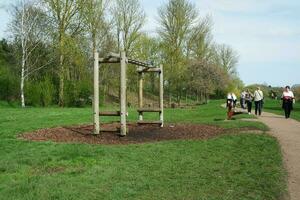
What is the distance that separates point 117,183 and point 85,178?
0.72 metres

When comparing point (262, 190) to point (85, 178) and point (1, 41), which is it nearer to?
point (85, 178)

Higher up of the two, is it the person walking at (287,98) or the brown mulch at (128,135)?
the person walking at (287,98)

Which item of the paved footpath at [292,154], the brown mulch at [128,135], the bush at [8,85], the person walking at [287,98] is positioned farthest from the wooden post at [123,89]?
the bush at [8,85]

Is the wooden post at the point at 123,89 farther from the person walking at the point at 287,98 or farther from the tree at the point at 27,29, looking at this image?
the tree at the point at 27,29

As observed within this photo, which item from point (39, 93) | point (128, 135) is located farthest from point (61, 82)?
point (128, 135)

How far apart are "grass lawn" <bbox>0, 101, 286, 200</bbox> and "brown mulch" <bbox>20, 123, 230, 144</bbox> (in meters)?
1.23

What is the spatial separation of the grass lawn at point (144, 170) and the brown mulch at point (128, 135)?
4.02 feet

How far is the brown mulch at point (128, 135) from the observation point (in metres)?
14.5

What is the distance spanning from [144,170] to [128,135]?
21.3 ft

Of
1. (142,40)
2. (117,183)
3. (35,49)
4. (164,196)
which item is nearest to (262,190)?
(164,196)

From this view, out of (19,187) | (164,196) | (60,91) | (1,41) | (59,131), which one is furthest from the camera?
(1,41)

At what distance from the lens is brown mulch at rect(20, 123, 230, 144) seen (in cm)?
1455

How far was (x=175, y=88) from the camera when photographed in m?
62.0

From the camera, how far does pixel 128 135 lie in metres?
15.9
